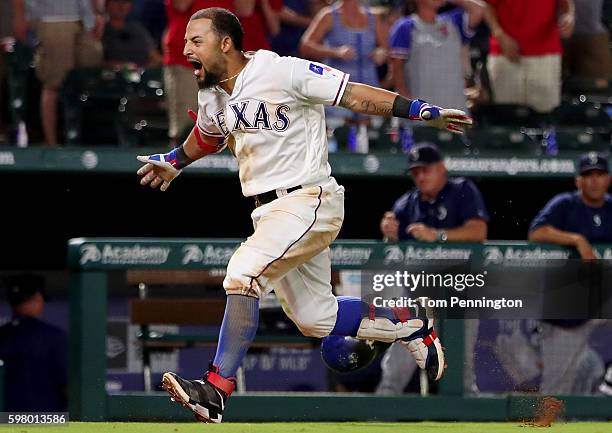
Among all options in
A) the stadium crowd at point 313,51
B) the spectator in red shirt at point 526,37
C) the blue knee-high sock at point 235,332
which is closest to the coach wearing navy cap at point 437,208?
the stadium crowd at point 313,51

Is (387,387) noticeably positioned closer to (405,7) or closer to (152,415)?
(152,415)

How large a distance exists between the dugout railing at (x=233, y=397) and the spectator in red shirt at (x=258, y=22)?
7.75 feet

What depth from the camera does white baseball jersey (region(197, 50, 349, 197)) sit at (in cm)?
504

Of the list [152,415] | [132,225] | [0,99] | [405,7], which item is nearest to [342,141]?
[405,7]

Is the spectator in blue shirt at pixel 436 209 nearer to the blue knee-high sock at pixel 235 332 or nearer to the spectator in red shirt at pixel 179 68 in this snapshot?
Answer: the spectator in red shirt at pixel 179 68

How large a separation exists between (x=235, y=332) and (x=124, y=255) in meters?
2.33

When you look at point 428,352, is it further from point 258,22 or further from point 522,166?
point 258,22

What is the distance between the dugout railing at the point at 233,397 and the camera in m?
6.91

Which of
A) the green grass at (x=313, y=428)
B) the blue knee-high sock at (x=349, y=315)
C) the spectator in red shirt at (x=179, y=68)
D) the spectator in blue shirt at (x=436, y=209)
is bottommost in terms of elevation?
the green grass at (x=313, y=428)

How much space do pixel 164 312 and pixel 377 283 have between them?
1236 millimetres

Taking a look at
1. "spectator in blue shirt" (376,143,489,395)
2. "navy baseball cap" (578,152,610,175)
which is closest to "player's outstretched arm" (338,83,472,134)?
"spectator in blue shirt" (376,143,489,395)

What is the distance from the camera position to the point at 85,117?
9.36 metres

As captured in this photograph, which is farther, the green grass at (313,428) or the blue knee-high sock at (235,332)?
the green grass at (313,428)

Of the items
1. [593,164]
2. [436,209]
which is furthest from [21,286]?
[593,164]
